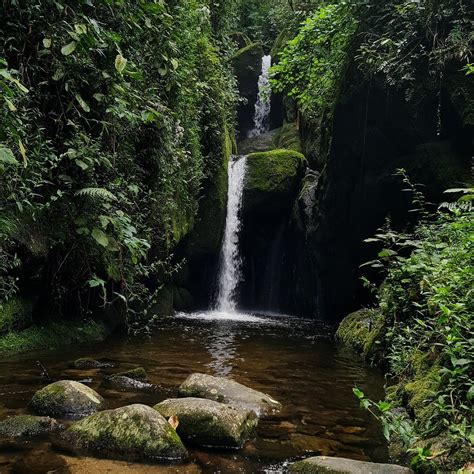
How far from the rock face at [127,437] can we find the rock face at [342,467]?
3.03 feet

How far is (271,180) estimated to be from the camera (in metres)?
14.8

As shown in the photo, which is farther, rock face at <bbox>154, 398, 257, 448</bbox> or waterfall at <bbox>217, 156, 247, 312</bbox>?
waterfall at <bbox>217, 156, 247, 312</bbox>

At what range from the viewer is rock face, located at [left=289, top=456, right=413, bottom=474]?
294 centimetres

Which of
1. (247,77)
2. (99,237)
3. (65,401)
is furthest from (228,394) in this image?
(247,77)

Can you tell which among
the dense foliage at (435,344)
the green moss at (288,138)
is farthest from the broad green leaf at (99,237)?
the green moss at (288,138)

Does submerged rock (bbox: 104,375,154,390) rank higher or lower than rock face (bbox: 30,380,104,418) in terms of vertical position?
lower

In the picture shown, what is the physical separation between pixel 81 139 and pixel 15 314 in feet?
8.73

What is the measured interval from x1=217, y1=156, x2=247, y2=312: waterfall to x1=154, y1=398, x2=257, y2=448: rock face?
1069 cm

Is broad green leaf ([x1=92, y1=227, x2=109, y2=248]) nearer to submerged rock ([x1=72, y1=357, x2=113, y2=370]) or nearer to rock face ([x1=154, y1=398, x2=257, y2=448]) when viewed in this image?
rock face ([x1=154, y1=398, x2=257, y2=448])

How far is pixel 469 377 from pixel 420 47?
758 cm

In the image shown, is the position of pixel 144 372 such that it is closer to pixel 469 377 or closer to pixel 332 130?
pixel 469 377

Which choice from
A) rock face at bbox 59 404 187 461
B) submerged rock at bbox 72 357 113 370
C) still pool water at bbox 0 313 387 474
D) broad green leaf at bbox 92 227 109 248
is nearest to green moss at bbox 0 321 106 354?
still pool water at bbox 0 313 387 474

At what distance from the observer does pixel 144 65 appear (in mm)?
6617

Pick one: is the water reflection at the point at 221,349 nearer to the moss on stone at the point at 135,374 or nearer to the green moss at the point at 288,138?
the moss on stone at the point at 135,374
